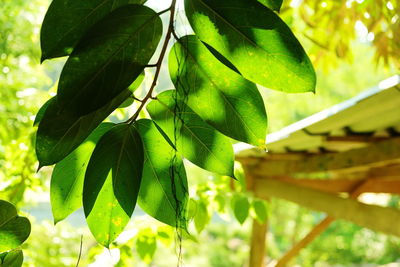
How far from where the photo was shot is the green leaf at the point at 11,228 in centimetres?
50

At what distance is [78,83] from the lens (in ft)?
1.18

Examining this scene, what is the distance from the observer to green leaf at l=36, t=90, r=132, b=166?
1.29 feet

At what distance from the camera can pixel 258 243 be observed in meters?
3.15

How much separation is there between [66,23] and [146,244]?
88 centimetres

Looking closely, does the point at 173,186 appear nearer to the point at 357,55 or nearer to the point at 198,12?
the point at 198,12

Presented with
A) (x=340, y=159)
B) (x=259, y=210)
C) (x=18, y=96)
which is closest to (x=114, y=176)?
(x=259, y=210)

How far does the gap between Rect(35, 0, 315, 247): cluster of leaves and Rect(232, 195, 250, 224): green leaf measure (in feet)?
2.16

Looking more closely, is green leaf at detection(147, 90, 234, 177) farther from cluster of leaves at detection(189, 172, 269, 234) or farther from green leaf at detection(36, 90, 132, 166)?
cluster of leaves at detection(189, 172, 269, 234)

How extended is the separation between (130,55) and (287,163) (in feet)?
7.70

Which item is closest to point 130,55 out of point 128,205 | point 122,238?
point 128,205

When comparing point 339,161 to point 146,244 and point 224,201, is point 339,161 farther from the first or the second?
point 146,244

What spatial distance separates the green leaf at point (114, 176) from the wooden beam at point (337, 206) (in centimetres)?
175

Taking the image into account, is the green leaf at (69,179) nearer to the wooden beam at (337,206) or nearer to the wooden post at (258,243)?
the wooden beam at (337,206)

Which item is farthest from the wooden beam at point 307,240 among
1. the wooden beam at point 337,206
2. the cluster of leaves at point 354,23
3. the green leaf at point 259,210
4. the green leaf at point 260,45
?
the green leaf at point 260,45
